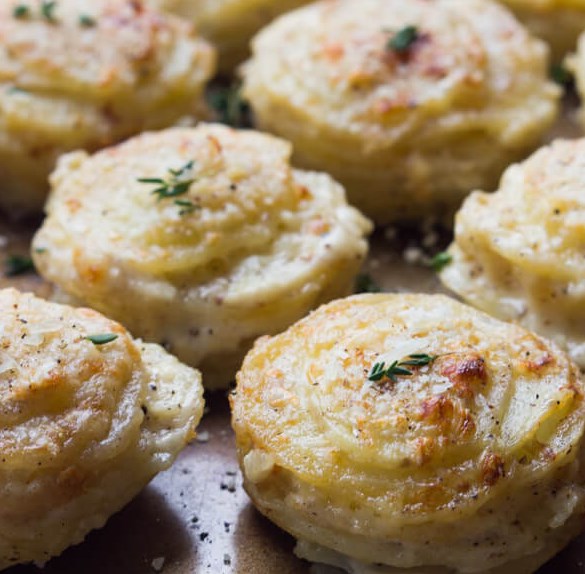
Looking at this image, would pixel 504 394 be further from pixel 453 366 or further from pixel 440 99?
pixel 440 99

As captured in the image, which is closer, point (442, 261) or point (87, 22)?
point (442, 261)

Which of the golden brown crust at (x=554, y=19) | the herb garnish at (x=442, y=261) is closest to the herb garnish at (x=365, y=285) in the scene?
the herb garnish at (x=442, y=261)

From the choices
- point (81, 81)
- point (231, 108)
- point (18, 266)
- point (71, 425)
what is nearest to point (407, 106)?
point (231, 108)

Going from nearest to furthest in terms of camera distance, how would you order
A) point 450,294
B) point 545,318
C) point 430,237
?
point 545,318
point 450,294
point 430,237

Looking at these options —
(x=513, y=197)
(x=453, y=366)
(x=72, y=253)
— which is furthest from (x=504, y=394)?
(x=72, y=253)

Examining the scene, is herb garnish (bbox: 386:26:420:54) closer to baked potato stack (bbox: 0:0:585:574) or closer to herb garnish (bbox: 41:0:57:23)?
baked potato stack (bbox: 0:0:585:574)

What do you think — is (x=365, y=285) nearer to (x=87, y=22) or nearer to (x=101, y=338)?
(x=101, y=338)
